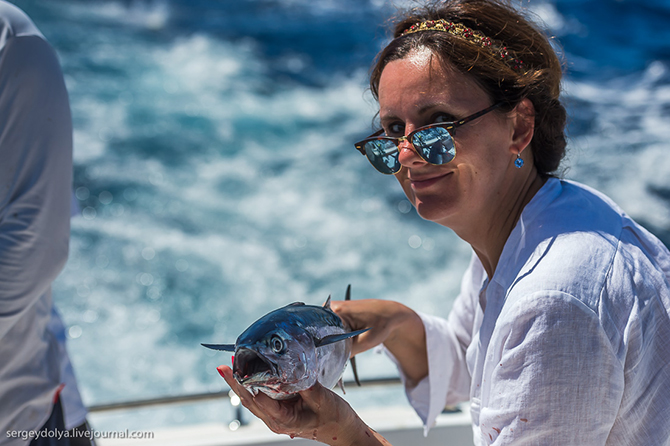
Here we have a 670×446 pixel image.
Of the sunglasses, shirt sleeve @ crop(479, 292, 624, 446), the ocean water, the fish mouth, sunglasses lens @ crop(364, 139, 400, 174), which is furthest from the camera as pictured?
the ocean water

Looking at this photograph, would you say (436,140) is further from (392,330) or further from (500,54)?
(392,330)

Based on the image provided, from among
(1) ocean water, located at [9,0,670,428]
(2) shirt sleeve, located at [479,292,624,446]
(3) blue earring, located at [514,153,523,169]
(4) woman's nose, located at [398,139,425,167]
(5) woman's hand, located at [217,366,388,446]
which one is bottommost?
(1) ocean water, located at [9,0,670,428]

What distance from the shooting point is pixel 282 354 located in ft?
2.15

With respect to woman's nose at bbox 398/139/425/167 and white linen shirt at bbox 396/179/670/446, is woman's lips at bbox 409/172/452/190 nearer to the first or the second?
woman's nose at bbox 398/139/425/167

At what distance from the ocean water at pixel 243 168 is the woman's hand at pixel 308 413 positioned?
3.18m

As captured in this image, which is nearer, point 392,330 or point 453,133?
point 453,133

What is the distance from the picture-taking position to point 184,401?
69.4 inches

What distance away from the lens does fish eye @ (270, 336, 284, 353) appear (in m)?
0.65

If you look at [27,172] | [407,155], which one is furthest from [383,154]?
[27,172]

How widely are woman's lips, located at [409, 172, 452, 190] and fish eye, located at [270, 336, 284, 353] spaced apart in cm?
47

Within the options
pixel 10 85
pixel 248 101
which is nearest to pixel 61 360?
pixel 10 85

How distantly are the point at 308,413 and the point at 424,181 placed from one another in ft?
1.58

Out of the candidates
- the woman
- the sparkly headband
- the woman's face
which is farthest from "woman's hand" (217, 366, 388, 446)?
the sparkly headband

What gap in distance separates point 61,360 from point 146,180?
19.6ft
